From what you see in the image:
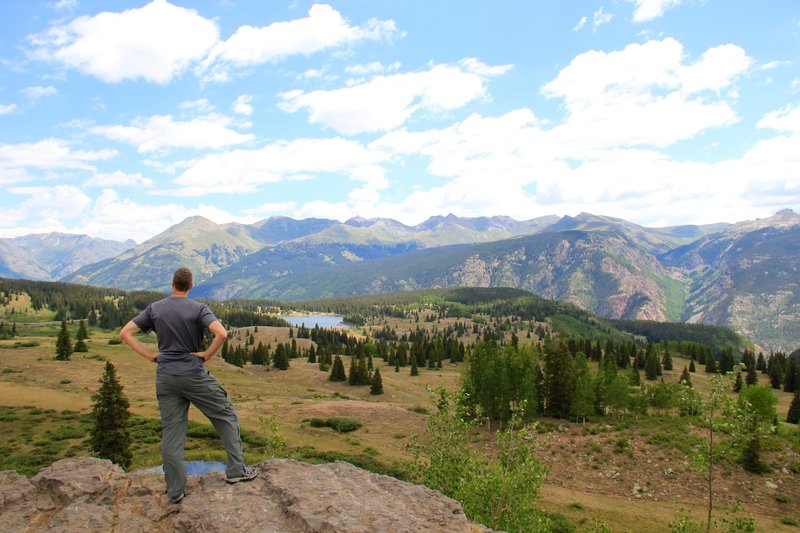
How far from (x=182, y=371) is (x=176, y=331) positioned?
85cm

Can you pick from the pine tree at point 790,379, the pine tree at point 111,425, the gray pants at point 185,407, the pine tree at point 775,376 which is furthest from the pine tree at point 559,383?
the pine tree at point 775,376

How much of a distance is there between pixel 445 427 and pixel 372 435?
35.0m

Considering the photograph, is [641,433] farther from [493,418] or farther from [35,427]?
[35,427]

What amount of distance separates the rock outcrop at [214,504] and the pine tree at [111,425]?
2750cm

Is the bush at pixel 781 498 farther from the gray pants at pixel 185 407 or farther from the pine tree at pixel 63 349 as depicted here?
the pine tree at pixel 63 349

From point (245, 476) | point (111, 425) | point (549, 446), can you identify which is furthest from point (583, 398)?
point (245, 476)

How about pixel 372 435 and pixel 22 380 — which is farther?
pixel 22 380

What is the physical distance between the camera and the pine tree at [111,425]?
1278 inches

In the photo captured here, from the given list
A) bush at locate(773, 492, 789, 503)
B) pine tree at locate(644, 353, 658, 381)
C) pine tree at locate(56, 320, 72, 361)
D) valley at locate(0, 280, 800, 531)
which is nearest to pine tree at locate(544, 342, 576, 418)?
valley at locate(0, 280, 800, 531)

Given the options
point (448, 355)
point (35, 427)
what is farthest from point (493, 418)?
point (448, 355)

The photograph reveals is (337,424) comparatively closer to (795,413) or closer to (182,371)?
(182,371)

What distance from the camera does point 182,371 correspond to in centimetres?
937

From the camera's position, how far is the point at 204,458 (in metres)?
27.8

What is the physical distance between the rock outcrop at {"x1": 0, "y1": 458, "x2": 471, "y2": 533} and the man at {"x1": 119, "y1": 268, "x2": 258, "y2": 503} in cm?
83
